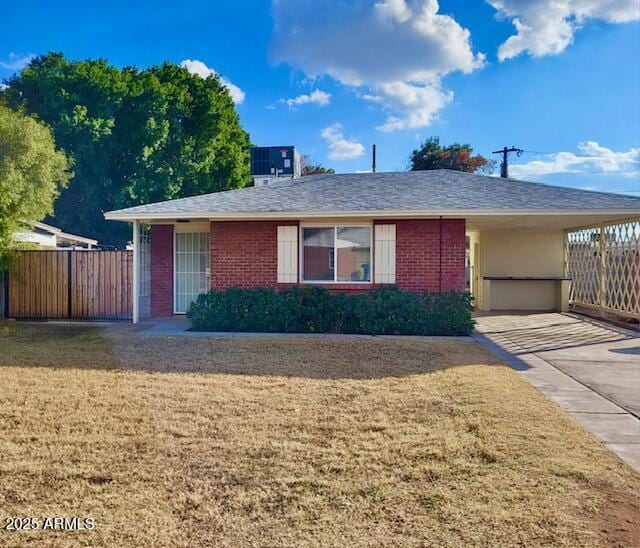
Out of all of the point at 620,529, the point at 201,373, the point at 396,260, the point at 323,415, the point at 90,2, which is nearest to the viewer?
the point at 620,529

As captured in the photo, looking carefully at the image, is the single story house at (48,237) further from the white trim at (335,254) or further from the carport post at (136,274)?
the white trim at (335,254)

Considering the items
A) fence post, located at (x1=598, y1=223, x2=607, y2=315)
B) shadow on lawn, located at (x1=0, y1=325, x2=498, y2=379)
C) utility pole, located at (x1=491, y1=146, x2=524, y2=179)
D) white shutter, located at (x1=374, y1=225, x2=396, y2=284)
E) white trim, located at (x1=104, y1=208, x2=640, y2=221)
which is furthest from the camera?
utility pole, located at (x1=491, y1=146, x2=524, y2=179)

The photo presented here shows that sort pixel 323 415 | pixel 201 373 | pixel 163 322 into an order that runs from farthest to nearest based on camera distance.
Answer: pixel 163 322 → pixel 201 373 → pixel 323 415

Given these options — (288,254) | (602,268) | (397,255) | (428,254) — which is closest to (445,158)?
(602,268)

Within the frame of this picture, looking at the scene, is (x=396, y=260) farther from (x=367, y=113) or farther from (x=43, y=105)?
(x=43, y=105)

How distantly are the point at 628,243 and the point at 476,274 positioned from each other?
4.85m

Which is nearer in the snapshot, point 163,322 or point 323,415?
point 323,415

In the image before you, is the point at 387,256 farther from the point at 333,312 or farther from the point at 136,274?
the point at 136,274

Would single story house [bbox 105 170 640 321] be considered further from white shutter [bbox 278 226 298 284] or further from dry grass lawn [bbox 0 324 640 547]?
dry grass lawn [bbox 0 324 640 547]

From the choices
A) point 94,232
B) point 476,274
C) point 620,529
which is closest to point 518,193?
point 476,274

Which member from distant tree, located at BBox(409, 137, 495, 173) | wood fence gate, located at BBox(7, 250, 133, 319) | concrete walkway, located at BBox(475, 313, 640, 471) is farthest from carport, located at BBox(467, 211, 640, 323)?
distant tree, located at BBox(409, 137, 495, 173)

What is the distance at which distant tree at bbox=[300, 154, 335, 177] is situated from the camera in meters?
50.5

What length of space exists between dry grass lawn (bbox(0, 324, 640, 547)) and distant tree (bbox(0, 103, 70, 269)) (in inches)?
229

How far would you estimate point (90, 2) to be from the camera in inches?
490
